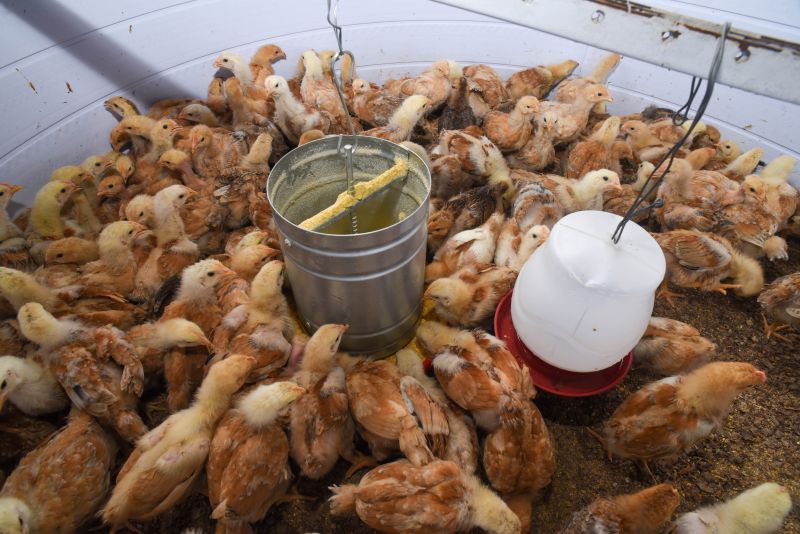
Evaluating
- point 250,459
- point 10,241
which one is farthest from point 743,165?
point 10,241

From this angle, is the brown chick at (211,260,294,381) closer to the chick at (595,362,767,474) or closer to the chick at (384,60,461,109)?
the chick at (595,362,767,474)

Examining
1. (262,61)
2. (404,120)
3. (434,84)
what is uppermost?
(262,61)

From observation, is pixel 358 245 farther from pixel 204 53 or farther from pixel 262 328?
pixel 204 53

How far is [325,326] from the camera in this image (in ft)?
6.81

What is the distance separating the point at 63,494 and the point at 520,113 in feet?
10.9

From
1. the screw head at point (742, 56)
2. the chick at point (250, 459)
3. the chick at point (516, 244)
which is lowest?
the chick at point (250, 459)

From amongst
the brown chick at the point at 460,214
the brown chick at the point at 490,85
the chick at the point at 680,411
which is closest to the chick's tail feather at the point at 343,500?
the chick at the point at 680,411

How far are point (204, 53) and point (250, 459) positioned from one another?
2.97 metres

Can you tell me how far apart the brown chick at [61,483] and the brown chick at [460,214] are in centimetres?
199

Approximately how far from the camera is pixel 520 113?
3.30 metres

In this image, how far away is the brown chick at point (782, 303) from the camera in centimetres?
249

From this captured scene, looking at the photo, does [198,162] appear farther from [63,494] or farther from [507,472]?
[507,472]

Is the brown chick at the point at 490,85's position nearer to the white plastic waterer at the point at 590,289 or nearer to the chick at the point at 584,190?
the chick at the point at 584,190

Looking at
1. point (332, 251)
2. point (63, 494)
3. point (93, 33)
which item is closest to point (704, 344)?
point (332, 251)
